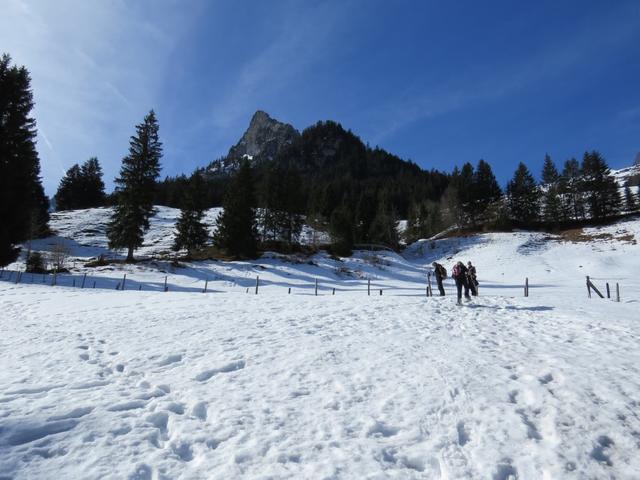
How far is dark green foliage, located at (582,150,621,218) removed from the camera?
197 ft

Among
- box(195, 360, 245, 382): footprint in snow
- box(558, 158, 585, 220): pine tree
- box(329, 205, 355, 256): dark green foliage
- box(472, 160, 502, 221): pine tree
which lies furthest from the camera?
box(472, 160, 502, 221): pine tree

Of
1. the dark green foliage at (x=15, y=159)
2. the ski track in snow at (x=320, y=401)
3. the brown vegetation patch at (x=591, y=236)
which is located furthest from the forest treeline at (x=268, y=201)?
the ski track in snow at (x=320, y=401)

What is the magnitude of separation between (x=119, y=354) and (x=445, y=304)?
13.2 meters

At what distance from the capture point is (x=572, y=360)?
693 cm

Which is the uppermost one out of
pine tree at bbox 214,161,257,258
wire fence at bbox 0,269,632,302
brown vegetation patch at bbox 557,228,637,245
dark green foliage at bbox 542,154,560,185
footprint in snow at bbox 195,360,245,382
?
dark green foliage at bbox 542,154,560,185

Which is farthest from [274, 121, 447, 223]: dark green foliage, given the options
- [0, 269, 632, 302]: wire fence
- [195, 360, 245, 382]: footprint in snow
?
[195, 360, 245, 382]: footprint in snow

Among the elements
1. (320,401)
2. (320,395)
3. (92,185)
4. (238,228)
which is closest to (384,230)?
(238,228)

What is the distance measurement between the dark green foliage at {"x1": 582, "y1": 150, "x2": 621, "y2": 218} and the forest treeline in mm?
188

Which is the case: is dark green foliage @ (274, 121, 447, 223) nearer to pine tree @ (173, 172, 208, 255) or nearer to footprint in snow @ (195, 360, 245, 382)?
pine tree @ (173, 172, 208, 255)

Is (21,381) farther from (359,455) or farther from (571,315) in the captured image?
(571,315)

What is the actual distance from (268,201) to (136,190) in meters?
19.5

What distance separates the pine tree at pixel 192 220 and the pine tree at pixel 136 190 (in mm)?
6929

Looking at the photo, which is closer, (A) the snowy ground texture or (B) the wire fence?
(A) the snowy ground texture

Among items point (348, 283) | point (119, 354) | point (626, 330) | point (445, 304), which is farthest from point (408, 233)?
point (119, 354)
